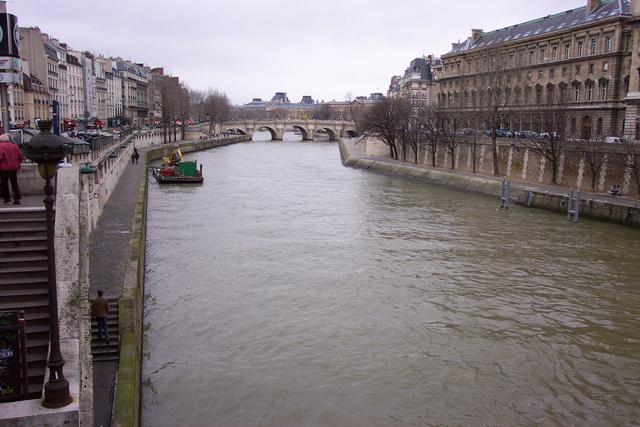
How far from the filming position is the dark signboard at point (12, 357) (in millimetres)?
7160

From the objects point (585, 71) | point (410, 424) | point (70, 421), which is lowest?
point (410, 424)

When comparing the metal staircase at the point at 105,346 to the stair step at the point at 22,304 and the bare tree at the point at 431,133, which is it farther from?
the bare tree at the point at 431,133

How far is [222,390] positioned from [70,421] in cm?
463

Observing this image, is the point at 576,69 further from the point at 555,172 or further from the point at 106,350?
the point at 106,350

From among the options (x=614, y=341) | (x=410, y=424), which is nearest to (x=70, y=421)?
(x=410, y=424)

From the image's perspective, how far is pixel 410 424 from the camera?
411 inches

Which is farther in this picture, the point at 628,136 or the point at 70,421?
the point at 628,136

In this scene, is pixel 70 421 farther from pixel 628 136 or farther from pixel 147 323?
pixel 628 136

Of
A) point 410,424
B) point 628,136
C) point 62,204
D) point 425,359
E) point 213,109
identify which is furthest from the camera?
point 213,109

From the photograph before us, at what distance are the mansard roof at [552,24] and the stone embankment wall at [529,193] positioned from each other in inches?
721

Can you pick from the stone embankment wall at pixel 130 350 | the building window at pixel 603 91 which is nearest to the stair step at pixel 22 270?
the stone embankment wall at pixel 130 350

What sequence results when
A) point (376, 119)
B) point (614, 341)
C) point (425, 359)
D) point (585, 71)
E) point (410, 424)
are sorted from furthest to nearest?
point (376, 119) < point (585, 71) < point (614, 341) < point (425, 359) < point (410, 424)

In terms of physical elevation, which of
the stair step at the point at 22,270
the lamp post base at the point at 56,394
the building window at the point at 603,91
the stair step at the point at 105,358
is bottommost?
the stair step at the point at 105,358

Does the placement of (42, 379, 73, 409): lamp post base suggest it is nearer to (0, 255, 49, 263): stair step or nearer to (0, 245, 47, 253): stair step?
(0, 255, 49, 263): stair step
